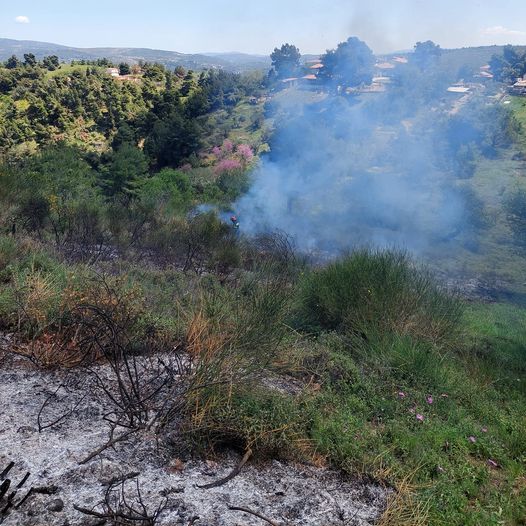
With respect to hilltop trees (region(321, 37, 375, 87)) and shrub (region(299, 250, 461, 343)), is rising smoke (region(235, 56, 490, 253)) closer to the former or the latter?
hilltop trees (region(321, 37, 375, 87))

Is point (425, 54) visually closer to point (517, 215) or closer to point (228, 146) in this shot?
point (228, 146)

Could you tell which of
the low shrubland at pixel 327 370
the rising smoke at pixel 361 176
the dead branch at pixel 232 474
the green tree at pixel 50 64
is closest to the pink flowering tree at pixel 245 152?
the rising smoke at pixel 361 176

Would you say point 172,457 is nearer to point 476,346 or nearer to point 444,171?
point 476,346

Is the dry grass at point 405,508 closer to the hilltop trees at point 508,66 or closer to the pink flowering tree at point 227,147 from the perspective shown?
the pink flowering tree at point 227,147

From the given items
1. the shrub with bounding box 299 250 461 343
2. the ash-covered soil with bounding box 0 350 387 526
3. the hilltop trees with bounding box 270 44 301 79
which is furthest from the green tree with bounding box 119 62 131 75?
the ash-covered soil with bounding box 0 350 387 526

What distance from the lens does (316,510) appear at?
3.16m

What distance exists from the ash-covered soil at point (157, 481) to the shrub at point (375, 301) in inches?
120

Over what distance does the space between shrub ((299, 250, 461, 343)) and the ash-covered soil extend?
3038 millimetres

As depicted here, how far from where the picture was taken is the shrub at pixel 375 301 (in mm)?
6566

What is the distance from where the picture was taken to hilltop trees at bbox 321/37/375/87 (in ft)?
109

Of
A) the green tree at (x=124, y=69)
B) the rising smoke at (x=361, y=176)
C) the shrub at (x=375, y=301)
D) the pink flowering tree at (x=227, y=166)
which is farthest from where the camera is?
the green tree at (x=124, y=69)

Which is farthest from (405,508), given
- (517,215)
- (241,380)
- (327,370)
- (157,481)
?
(517,215)

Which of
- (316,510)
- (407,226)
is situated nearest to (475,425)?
(316,510)

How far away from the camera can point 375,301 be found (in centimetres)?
658
